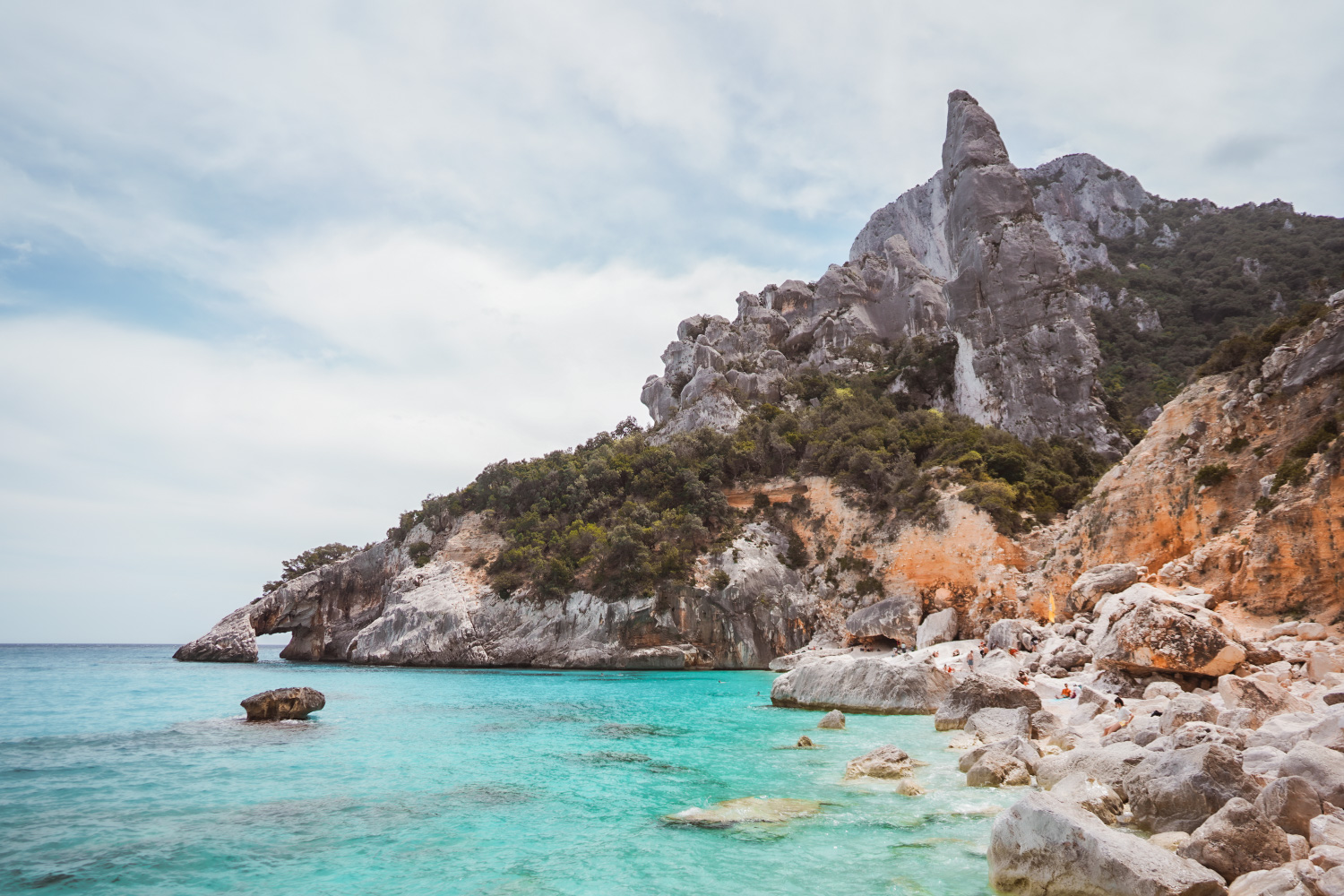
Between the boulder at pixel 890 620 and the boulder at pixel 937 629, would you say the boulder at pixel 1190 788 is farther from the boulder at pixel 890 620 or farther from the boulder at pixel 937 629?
the boulder at pixel 890 620

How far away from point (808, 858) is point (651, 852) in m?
Result: 1.72

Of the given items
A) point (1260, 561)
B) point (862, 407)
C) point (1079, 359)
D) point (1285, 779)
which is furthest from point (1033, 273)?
point (1285, 779)

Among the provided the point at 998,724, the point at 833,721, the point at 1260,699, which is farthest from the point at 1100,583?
the point at 1260,699

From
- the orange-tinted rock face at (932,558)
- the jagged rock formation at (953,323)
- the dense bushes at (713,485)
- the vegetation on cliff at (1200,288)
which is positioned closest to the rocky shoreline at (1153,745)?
the orange-tinted rock face at (932,558)

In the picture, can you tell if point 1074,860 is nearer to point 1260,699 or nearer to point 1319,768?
point 1319,768

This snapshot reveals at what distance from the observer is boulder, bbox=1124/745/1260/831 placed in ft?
22.3

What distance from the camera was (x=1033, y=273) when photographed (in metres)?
49.8

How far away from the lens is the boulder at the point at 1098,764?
26.9 feet

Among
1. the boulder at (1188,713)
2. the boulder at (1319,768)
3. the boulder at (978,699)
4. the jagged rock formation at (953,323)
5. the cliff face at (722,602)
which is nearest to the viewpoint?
the boulder at (1319,768)

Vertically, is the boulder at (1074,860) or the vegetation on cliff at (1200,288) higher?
the vegetation on cliff at (1200,288)

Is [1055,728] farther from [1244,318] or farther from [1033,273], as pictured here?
[1244,318]

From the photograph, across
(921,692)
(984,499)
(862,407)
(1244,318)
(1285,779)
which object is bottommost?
(921,692)

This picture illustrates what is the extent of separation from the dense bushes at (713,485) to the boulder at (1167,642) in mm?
23494

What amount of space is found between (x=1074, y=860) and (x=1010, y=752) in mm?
5509
